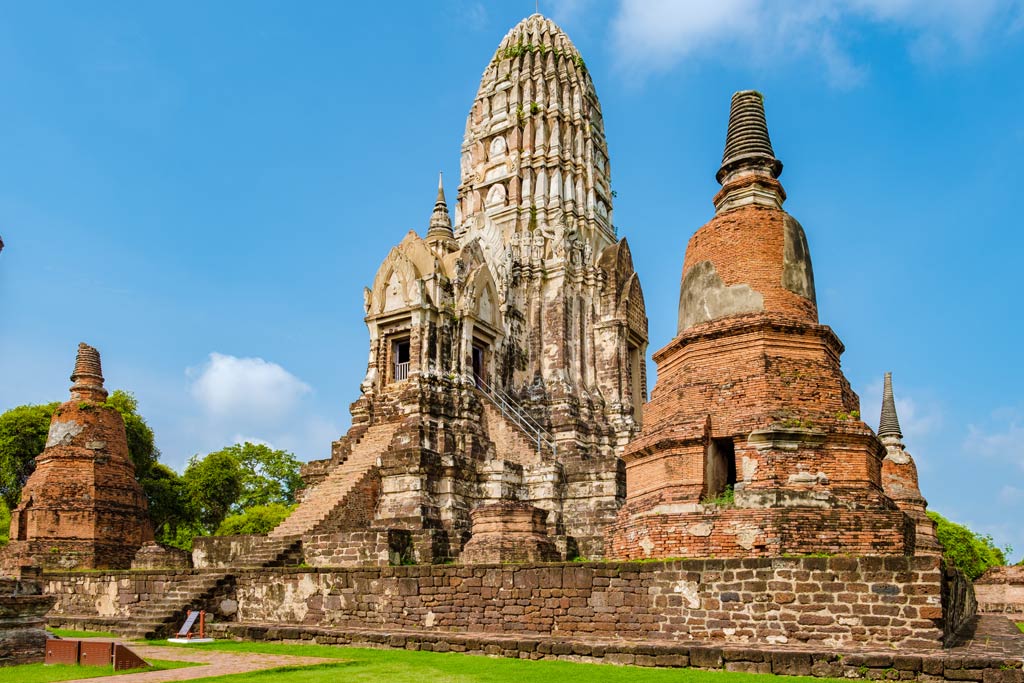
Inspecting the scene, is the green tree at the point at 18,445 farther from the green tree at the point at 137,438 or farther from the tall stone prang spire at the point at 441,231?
the tall stone prang spire at the point at 441,231

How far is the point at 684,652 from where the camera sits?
9656 millimetres

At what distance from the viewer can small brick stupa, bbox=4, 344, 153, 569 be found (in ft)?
76.6

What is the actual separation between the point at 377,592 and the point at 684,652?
6.35 metres

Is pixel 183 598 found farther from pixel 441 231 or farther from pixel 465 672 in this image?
pixel 441 231

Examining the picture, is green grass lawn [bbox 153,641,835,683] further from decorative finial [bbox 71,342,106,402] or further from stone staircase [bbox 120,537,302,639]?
decorative finial [bbox 71,342,106,402]

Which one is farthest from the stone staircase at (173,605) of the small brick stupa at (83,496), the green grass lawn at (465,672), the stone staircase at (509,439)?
the stone staircase at (509,439)

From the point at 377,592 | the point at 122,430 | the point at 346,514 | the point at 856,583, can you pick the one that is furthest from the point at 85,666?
the point at 122,430

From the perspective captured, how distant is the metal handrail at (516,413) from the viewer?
85.8 ft

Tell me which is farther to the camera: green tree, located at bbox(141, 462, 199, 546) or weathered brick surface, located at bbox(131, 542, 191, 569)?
green tree, located at bbox(141, 462, 199, 546)

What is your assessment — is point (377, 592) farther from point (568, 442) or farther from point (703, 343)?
point (568, 442)

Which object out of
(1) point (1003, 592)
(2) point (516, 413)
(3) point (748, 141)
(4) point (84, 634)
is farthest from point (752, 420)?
(1) point (1003, 592)

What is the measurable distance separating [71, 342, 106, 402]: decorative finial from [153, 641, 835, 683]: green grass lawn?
1750 cm

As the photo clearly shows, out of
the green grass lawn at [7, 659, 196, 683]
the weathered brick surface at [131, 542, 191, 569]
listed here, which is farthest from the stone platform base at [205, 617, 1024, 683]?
the weathered brick surface at [131, 542, 191, 569]

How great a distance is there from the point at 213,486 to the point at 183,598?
2296 cm
